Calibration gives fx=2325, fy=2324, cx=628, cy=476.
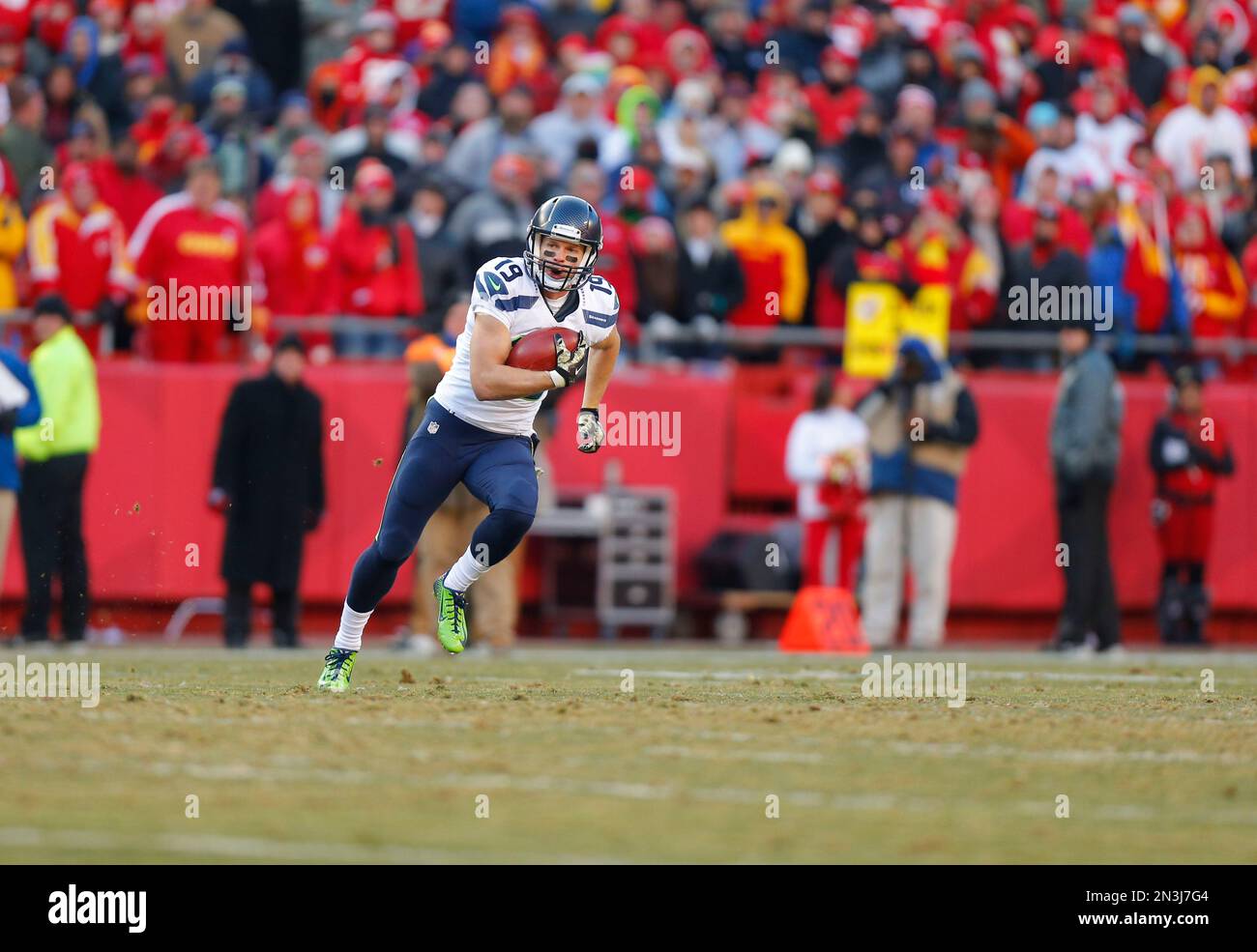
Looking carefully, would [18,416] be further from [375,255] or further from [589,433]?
[589,433]

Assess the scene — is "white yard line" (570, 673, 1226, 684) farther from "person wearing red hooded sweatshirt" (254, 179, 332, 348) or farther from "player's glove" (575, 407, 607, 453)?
"person wearing red hooded sweatshirt" (254, 179, 332, 348)

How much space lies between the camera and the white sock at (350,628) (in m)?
10.9

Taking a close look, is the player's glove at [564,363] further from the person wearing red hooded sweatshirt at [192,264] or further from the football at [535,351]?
the person wearing red hooded sweatshirt at [192,264]

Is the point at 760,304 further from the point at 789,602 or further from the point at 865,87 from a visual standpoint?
the point at 865,87

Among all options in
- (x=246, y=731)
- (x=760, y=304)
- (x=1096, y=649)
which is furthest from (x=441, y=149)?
Answer: (x=246, y=731)

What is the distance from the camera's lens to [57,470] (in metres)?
15.9

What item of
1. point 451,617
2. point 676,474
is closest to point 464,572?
point 451,617

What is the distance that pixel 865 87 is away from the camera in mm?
22125

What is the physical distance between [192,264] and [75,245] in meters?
0.87

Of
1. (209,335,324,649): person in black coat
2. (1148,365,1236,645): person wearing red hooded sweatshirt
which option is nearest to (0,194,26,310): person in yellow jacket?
(209,335,324,649): person in black coat

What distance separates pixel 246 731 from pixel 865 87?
46.9 ft

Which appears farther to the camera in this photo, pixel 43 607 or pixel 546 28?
pixel 546 28

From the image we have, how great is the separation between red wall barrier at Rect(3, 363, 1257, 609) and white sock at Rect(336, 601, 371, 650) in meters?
6.69

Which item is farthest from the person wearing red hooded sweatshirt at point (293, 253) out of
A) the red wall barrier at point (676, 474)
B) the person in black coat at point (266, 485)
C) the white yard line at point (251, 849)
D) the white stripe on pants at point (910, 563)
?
the white yard line at point (251, 849)
